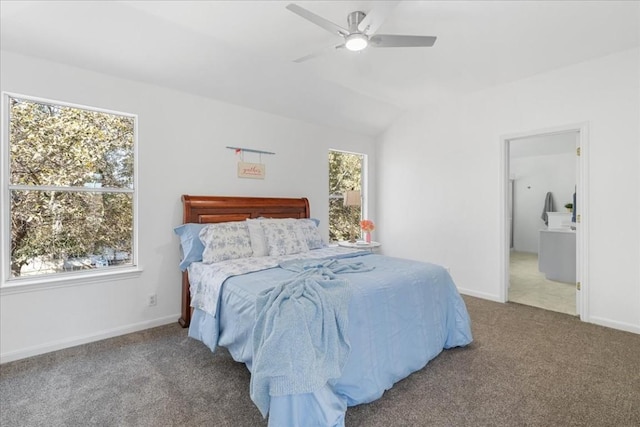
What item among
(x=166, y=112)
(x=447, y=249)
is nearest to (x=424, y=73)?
(x=447, y=249)

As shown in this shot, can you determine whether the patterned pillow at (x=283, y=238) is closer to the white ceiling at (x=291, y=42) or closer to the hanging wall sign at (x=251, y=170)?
the hanging wall sign at (x=251, y=170)

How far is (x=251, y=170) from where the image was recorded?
385 cm

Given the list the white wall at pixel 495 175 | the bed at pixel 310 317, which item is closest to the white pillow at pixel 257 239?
the bed at pixel 310 317

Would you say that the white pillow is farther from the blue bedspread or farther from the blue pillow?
the blue bedspread

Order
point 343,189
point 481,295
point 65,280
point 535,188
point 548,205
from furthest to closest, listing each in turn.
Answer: point 535,188
point 548,205
point 343,189
point 481,295
point 65,280

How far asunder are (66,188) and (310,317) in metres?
2.62

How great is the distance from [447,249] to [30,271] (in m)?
4.68

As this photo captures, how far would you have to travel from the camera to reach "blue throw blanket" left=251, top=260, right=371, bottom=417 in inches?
59.0

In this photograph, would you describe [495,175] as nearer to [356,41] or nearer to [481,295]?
[481,295]

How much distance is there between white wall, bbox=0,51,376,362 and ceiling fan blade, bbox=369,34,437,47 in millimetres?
2014

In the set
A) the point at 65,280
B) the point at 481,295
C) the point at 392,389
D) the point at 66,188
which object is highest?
the point at 66,188

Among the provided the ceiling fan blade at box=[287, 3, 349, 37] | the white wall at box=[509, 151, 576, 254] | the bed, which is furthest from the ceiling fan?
the white wall at box=[509, 151, 576, 254]

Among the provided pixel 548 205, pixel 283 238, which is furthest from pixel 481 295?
pixel 548 205

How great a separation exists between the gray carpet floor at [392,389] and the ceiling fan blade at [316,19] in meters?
2.48
